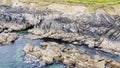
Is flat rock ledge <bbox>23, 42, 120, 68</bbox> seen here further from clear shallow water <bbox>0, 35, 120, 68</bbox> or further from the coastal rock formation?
the coastal rock formation

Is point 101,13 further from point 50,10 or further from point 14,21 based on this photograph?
point 14,21

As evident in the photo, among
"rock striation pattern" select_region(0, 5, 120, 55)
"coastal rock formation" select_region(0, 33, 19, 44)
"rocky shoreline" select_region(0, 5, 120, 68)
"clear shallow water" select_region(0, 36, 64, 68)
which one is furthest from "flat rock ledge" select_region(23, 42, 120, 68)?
"coastal rock formation" select_region(0, 33, 19, 44)

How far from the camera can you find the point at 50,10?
80.4 meters

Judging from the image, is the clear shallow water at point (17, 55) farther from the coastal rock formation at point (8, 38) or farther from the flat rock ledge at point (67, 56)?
the flat rock ledge at point (67, 56)

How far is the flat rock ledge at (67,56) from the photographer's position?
184ft

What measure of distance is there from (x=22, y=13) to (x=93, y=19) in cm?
2455

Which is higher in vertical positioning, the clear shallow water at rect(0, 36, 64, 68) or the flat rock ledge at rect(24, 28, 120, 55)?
the flat rock ledge at rect(24, 28, 120, 55)

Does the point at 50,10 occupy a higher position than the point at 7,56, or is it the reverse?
the point at 50,10

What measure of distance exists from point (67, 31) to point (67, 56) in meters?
17.1

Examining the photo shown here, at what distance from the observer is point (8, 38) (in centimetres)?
7244

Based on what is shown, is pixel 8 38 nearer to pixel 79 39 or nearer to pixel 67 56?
pixel 79 39

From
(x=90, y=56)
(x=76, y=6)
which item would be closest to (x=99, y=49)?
(x=90, y=56)

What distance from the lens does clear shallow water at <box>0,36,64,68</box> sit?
57688 millimetres

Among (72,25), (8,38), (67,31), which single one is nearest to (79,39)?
(72,25)
